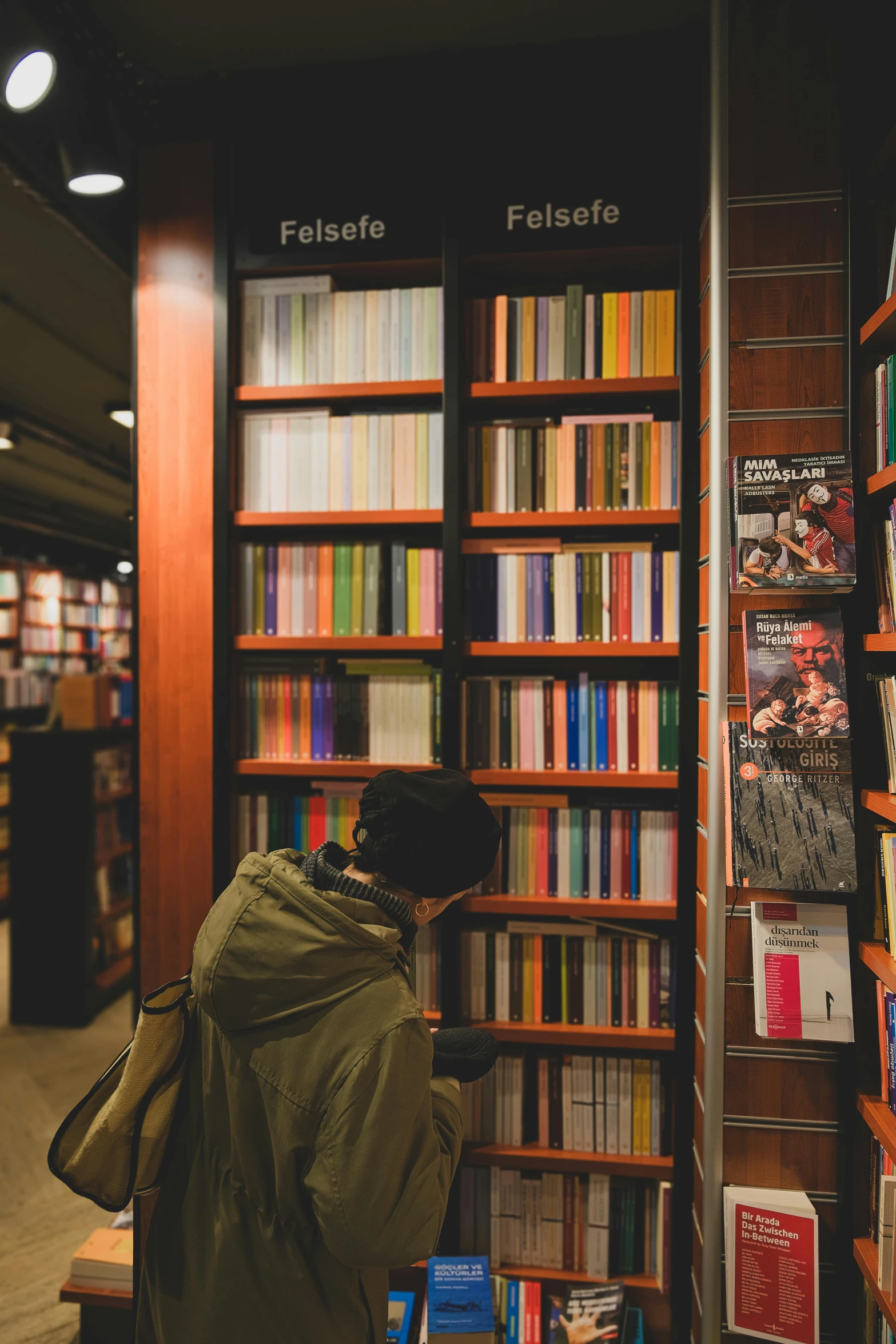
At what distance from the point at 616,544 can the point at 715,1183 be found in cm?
152

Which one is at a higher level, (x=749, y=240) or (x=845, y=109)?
(x=845, y=109)

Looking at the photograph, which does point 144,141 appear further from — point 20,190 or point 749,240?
point 749,240

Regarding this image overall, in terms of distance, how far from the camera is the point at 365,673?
218 centimetres

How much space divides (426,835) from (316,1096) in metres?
0.37

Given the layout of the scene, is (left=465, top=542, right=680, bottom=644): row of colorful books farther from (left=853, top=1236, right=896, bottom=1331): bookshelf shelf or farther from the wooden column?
(left=853, top=1236, right=896, bottom=1331): bookshelf shelf

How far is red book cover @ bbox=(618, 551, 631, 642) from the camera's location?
207 cm

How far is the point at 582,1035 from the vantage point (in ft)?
6.72

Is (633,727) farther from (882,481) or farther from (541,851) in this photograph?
(882,481)

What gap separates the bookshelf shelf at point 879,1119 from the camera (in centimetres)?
150

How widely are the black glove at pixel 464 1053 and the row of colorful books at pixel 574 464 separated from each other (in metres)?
1.28

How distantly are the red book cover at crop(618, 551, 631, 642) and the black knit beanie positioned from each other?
3.37 ft

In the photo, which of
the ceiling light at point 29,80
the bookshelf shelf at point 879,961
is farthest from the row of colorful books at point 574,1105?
the ceiling light at point 29,80

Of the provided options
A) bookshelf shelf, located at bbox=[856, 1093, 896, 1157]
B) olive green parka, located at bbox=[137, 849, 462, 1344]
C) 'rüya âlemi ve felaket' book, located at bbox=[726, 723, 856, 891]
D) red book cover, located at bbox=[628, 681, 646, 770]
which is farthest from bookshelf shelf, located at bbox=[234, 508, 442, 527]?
bookshelf shelf, located at bbox=[856, 1093, 896, 1157]

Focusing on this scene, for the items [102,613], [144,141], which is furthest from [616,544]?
[102,613]
